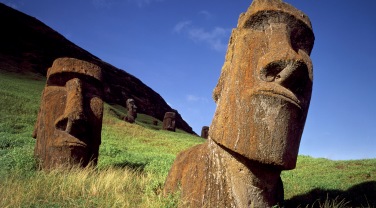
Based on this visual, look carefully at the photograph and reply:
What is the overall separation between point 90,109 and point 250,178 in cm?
500

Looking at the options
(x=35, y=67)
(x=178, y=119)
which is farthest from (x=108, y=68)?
(x=35, y=67)

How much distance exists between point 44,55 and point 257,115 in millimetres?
56476

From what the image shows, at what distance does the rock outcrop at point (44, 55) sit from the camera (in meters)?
49.4

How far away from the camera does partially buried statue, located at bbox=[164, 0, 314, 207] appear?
13.9 ft

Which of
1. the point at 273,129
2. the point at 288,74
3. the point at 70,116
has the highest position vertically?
the point at 288,74

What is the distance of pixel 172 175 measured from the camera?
17.2 feet

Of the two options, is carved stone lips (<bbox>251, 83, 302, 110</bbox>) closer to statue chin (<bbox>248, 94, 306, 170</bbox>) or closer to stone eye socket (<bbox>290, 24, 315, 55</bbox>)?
statue chin (<bbox>248, 94, 306, 170</bbox>)

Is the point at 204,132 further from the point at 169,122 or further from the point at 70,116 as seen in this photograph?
the point at 70,116

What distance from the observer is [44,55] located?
5538 cm

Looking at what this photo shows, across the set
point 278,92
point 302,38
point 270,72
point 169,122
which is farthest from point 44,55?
point 278,92

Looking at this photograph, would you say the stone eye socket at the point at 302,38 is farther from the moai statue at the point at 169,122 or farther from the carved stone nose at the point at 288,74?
the moai statue at the point at 169,122

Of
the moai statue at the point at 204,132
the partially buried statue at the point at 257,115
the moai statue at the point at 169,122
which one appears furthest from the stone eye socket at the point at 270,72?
the moai statue at the point at 169,122

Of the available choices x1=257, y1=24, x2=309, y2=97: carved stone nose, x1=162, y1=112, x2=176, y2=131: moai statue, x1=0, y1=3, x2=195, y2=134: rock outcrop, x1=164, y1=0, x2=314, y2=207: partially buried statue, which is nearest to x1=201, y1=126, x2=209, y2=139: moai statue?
x1=162, y1=112, x2=176, y2=131: moai statue

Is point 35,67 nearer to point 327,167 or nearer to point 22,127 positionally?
point 22,127
